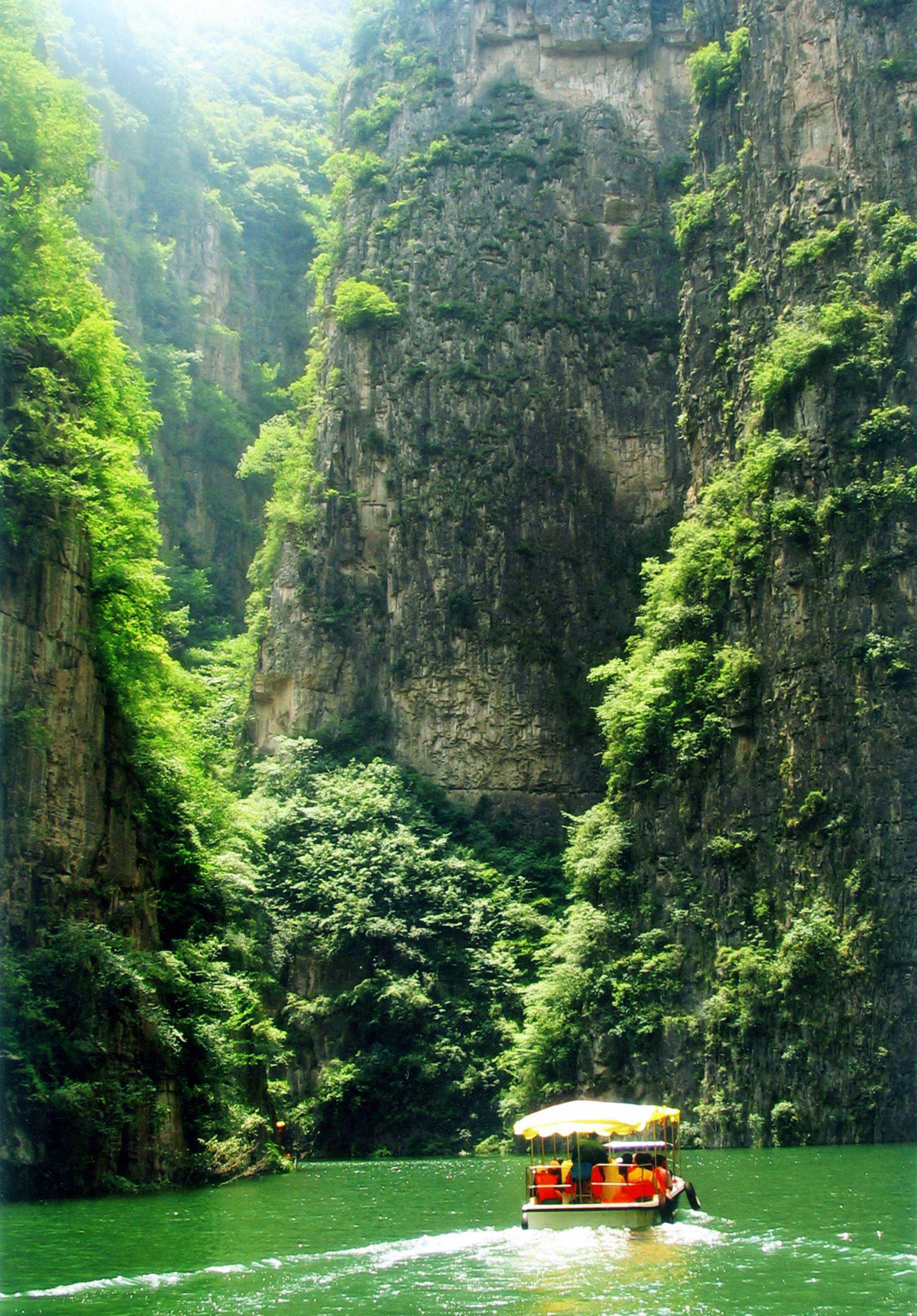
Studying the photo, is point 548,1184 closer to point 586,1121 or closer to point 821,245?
point 586,1121

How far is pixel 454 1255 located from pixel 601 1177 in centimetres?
372

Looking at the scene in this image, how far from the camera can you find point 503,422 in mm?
59125

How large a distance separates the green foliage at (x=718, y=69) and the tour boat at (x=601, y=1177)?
38.2 m

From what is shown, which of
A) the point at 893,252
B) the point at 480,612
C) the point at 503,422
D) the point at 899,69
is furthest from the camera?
the point at 503,422

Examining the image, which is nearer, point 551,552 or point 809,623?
point 809,623

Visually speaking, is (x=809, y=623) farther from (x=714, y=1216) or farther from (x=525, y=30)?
(x=525, y=30)

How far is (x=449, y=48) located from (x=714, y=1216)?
56.1 metres

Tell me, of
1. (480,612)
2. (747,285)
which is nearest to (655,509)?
(480,612)

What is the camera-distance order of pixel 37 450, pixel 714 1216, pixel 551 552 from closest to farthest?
1. pixel 714 1216
2. pixel 37 450
3. pixel 551 552

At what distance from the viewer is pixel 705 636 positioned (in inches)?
1779

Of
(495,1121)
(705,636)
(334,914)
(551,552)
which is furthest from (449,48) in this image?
(495,1121)

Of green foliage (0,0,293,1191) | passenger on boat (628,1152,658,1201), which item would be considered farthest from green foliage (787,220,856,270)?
passenger on boat (628,1152,658,1201)

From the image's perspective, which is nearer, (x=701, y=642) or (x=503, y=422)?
(x=701, y=642)

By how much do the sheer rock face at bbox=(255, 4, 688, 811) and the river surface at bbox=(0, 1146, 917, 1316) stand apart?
29776 millimetres
